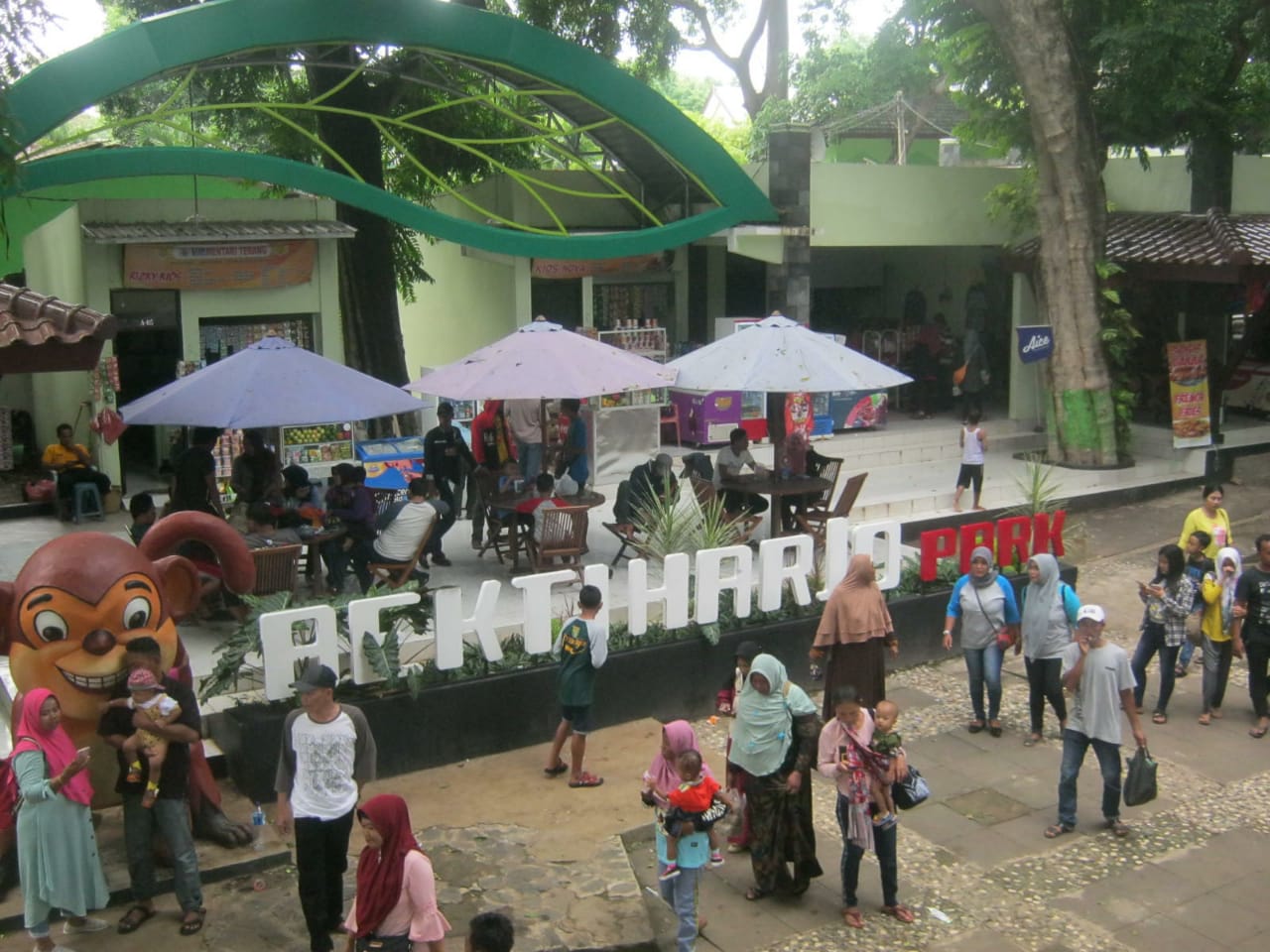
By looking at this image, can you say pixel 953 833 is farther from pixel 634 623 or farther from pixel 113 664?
pixel 113 664

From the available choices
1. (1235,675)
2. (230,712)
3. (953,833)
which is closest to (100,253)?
(230,712)

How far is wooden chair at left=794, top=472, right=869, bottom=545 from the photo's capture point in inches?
516

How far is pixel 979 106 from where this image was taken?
65.2 ft

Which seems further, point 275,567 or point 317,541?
point 317,541

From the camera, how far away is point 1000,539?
→ 11844mm

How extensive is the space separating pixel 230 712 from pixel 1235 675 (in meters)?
8.20

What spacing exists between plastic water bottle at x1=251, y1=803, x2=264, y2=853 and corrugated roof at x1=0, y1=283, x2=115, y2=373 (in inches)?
114

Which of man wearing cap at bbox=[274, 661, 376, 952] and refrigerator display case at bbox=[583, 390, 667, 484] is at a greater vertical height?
refrigerator display case at bbox=[583, 390, 667, 484]

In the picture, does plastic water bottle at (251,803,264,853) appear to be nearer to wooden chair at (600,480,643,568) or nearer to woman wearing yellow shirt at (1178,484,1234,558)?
Result: wooden chair at (600,480,643,568)

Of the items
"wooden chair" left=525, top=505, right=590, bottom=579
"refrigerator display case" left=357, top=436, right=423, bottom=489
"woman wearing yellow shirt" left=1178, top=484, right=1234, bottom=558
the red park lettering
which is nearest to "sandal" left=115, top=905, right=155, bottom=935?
"wooden chair" left=525, top=505, right=590, bottom=579

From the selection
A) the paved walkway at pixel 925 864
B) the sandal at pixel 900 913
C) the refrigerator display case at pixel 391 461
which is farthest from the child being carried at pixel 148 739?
the refrigerator display case at pixel 391 461

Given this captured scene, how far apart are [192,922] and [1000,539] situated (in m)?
7.62

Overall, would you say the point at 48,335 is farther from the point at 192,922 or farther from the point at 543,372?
the point at 543,372

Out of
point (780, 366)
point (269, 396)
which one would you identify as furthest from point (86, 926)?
point (780, 366)
